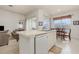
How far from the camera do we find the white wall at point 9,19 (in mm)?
6289

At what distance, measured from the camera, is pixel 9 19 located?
6.70 metres

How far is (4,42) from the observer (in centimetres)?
398

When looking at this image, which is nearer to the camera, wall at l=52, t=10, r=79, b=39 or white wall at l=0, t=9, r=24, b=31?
wall at l=52, t=10, r=79, b=39

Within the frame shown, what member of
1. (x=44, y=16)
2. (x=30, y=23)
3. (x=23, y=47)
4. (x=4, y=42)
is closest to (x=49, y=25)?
(x=44, y=16)

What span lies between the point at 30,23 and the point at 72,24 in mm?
3084

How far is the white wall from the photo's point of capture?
629 centimetres

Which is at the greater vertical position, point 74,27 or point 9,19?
point 9,19

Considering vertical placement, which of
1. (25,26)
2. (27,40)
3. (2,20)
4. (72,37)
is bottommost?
(72,37)

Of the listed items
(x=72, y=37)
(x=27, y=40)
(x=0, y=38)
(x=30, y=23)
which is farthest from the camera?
(x=30, y=23)

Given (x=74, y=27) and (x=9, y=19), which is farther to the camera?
(x=9, y=19)

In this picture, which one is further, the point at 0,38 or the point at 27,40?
the point at 0,38

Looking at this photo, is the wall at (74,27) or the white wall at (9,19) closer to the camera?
the wall at (74,27)

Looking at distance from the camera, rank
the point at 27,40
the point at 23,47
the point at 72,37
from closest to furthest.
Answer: the point at 27,40 < the point at 23,47 < the point at 72,37
